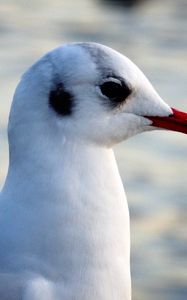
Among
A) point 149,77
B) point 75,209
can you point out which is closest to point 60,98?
point 75,209

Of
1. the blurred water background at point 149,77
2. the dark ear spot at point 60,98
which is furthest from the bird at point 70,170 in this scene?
the blurred water background at point 149,77

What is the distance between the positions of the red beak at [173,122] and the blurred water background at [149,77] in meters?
2.37

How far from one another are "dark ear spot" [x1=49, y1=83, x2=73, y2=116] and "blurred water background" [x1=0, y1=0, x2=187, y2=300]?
2.66 metres

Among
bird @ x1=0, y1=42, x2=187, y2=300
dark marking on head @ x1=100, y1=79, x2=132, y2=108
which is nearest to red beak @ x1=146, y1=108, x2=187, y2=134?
bird @ x1=0, y1=42, x2=187, y2=300

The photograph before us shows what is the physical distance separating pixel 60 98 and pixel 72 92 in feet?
0.14

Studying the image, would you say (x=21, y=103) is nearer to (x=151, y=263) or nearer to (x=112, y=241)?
(x=112, y=241)

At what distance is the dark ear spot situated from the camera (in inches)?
186

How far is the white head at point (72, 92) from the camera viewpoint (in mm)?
4727

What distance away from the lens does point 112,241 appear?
499 cm

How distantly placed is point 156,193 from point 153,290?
91 cm

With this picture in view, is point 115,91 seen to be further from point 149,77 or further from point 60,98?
point 149,77

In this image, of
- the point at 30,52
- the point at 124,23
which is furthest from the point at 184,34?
the point at 30,52

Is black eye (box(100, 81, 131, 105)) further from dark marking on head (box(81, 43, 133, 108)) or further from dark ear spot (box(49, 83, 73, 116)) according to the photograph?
dark ear spot (box(49, 83, 73, 116))

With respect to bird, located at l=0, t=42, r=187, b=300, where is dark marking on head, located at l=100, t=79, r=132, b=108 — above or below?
above
